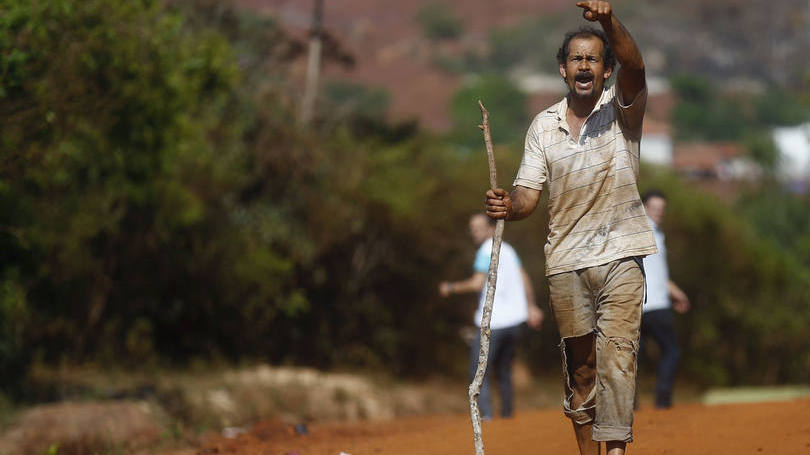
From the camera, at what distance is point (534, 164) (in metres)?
5.90

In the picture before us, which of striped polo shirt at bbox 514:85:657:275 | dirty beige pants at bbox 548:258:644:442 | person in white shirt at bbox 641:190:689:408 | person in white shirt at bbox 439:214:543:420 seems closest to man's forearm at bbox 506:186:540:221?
striped polo shirt at bbox 514:85:657:275

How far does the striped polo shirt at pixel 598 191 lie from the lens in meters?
5.71

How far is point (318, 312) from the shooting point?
22.9 metres

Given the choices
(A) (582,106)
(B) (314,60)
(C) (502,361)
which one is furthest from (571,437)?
(B) (314,60)

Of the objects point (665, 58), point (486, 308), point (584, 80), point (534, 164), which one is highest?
point (665, 58)

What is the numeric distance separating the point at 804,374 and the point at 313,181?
15.4 meters

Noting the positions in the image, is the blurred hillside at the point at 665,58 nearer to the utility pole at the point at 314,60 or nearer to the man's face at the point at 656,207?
the utility pole at the point at 314,60

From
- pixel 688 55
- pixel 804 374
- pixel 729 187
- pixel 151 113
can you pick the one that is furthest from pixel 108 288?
pixel 688 55

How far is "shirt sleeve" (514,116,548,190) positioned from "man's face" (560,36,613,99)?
29cm

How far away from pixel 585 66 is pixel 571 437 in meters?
3.18

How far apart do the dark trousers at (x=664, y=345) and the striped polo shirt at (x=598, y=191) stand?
14.9 ft

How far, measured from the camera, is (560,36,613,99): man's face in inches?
223

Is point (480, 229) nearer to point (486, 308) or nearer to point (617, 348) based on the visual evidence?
point (617, 348)

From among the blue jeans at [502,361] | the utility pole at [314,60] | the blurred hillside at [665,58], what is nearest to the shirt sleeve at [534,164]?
the blue jeans at [502,361]
